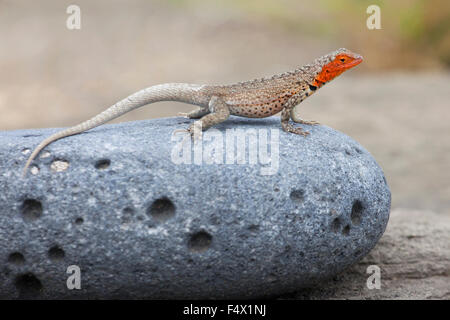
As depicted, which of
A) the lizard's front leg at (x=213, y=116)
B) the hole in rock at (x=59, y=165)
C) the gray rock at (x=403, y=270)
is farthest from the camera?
the gray rock at (x=403, y=270)

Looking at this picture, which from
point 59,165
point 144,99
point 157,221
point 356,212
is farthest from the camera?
point 144,99

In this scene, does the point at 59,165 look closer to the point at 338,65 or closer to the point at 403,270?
the point at 338,65

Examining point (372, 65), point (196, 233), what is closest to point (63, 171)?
point (196, 233)

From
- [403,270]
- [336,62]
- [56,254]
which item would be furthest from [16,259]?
[403,270]

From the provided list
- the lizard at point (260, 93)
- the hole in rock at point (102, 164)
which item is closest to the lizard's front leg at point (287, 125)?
the lizard at point (260, 93)

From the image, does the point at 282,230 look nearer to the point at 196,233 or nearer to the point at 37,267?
the point at 196,233

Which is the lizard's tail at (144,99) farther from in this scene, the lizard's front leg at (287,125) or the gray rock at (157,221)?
the lizard's front leg at (287,125)
